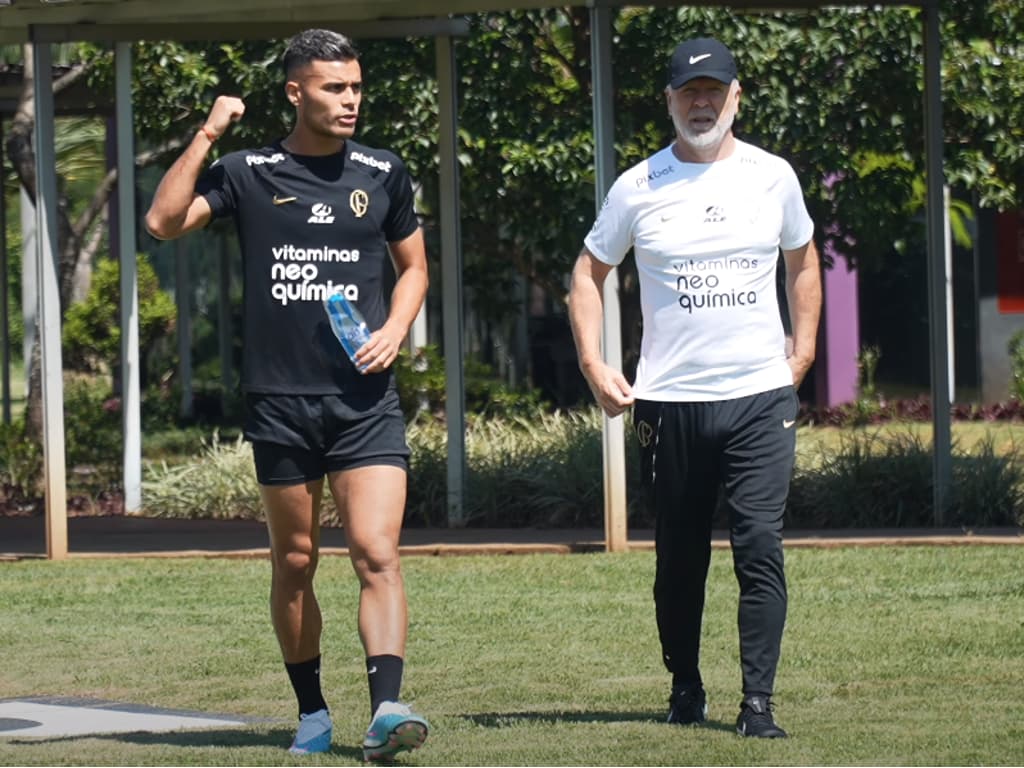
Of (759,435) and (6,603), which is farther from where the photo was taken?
(6,603)

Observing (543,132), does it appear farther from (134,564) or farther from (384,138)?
(134,564)

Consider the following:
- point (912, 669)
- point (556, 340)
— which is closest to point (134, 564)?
point (912, 669)

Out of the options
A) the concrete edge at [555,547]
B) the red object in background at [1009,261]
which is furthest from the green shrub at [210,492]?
the red object in background at [1009,261]

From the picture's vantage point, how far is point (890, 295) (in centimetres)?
2573

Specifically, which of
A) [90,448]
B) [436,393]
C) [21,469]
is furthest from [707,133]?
[90,448]

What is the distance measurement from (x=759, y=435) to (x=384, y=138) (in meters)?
10.4

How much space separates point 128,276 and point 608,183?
4.18m

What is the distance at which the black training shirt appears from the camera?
592 centimetres

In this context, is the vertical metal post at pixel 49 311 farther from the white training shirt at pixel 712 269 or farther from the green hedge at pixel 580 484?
the white training shirt at pixel 712 269

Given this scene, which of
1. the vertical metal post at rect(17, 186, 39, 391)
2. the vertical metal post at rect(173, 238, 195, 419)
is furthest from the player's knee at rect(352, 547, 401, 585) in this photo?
the vertical metal post at rect(173, 238, 195, 419)

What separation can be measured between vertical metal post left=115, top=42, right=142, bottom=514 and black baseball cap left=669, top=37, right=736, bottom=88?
811 cm

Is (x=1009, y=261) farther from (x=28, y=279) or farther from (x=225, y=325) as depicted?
(x=28, y=279)

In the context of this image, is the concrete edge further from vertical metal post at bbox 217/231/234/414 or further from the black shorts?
vertical metal post at bbox 217/231/234/414

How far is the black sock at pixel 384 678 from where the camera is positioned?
226 inches
